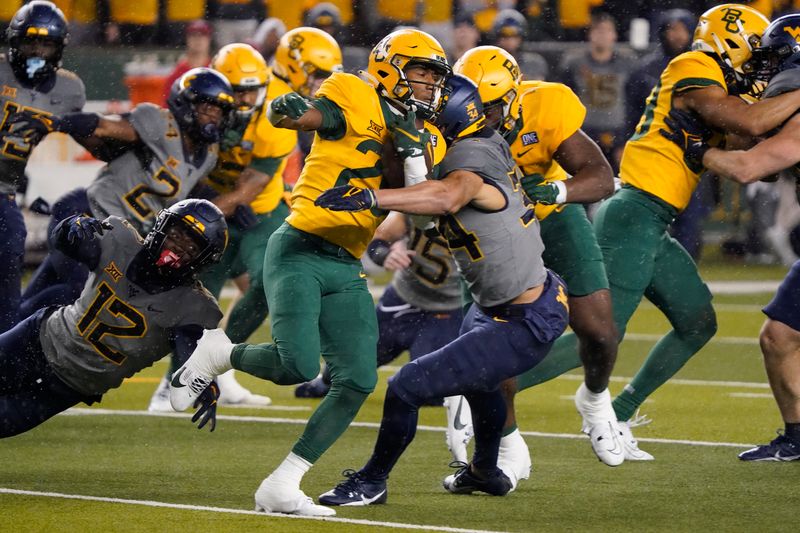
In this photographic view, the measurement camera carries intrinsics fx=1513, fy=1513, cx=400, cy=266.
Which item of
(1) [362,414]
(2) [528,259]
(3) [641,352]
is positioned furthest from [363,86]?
(3) [641,352]

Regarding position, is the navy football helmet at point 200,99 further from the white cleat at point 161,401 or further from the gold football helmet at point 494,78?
the gold football helmet at point 494,78

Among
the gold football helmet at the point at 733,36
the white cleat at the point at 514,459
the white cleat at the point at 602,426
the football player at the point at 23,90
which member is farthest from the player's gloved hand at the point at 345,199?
the football player at the point at 23,90

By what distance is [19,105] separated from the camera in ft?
25.6

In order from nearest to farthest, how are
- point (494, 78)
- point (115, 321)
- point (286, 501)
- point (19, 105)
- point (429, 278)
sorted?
point (286, 501)
point (115, 321)
point (494, 78)
point (19, 105)
point (429, 278)

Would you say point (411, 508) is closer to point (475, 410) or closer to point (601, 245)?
point (475, 410)

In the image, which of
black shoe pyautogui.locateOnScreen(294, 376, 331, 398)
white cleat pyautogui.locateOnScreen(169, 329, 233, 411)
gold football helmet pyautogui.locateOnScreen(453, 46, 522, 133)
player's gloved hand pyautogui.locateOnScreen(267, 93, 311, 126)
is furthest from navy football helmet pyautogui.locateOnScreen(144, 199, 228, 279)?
black shoe pyautogui.locateOnScreen(294, 376, 331, 398)

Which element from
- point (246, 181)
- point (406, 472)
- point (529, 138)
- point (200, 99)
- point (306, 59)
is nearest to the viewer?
point (406, 472)

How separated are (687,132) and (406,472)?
2009mm

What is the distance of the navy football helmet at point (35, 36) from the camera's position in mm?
7684

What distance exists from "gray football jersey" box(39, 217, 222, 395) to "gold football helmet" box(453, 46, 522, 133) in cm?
138

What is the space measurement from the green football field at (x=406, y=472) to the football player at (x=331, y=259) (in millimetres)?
381

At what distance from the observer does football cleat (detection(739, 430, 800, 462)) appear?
6.68 m

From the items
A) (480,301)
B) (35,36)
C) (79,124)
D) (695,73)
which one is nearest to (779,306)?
(695,73)

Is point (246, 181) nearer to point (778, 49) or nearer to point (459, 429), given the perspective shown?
point (459, 429)
